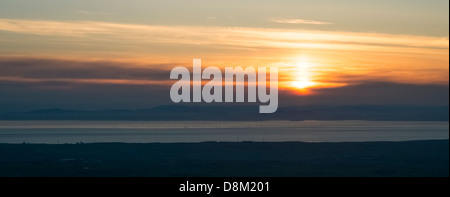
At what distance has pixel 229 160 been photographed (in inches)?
2041

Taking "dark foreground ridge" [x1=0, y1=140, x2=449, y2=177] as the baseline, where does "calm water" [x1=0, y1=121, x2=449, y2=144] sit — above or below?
above

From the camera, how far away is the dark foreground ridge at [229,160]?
4438 cm

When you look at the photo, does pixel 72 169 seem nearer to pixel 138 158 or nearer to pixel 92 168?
pixel 92 168

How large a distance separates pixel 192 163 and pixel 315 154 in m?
11.5

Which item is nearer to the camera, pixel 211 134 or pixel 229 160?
pixel 229 160

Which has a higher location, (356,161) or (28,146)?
(28,146)

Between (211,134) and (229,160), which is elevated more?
(211,134)

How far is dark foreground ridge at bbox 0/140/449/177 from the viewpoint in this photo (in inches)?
1747

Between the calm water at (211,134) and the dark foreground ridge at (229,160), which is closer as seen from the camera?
the dark foreground ridge at (229,160)

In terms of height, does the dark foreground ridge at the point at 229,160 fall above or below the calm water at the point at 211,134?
below

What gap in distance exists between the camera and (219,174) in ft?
144
